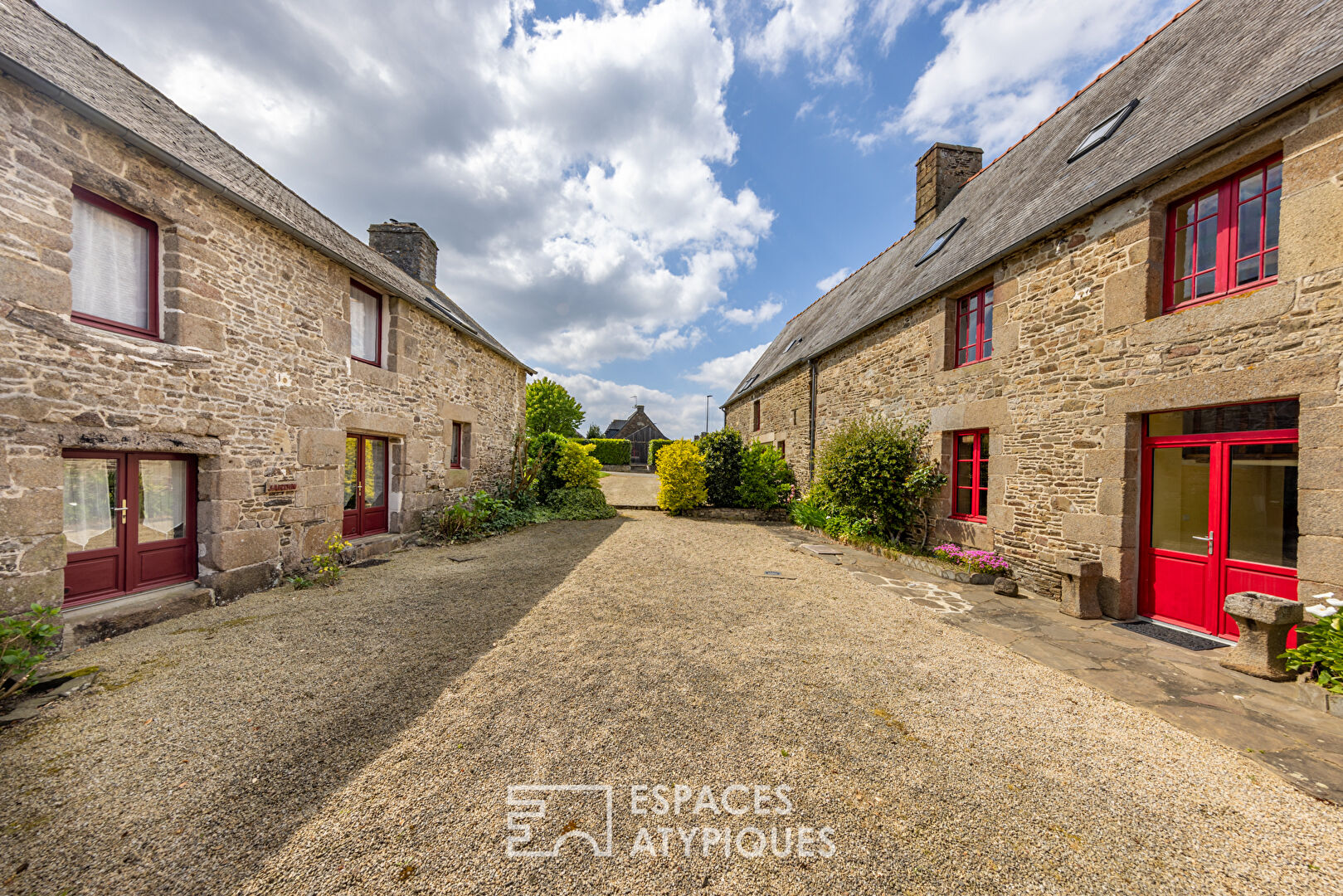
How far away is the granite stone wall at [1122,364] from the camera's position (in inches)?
136

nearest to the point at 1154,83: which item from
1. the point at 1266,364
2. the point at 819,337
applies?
the point at 1266,364

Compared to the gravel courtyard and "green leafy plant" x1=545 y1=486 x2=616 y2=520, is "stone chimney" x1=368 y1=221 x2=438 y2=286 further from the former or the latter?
the gravel courtyard

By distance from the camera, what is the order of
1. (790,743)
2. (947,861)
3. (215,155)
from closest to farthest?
(947,861) < (790,743) < (215,155)

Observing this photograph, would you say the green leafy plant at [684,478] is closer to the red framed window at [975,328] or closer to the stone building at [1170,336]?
the stone building at [1170,336]

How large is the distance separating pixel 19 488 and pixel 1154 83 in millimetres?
12489

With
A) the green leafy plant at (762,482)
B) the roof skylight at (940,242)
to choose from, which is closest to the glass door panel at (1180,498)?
Answer: the roof skylight at (940,242)

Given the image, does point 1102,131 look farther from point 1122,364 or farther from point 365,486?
point 365,486

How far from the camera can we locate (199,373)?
15.7 ft

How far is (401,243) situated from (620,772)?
12.5 meters

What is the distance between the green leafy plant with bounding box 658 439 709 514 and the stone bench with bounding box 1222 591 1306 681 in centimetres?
919

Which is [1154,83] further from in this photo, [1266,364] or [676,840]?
[676,840]

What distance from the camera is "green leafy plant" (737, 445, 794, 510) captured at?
39.4 feet

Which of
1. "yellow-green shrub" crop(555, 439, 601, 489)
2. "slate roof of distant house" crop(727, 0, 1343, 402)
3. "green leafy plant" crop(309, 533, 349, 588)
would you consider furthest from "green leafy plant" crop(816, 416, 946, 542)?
"green leafy plant" crop(309, 533, 349, 588)

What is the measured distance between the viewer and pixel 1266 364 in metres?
3.72
